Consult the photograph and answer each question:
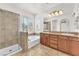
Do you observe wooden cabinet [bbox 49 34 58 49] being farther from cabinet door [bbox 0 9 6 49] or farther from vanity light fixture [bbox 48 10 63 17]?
cabinet door [bbox 0 9 6 49]

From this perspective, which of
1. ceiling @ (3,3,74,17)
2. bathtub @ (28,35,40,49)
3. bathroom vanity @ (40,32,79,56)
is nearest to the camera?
ceiling @ (3,3,74,17)

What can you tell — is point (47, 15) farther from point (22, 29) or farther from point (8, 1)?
point (8, 1)

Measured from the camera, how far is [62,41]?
3199 millimetres

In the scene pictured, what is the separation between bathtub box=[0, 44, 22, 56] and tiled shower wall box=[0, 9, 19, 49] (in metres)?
0.07

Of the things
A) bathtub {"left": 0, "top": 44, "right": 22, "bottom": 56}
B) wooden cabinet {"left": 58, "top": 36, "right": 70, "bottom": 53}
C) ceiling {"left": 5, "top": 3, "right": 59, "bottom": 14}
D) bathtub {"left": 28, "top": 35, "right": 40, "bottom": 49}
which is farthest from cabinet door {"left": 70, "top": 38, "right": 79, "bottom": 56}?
bathtub {"left": 0, "top": 44, "right": 22, "bottom": 56}

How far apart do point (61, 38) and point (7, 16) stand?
168cm

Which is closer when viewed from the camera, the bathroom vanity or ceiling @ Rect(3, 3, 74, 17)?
ceiling @ Rect(3, 3, 74, 17)

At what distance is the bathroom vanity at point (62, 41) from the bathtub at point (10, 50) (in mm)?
623

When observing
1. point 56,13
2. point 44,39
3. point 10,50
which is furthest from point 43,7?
point 10,50

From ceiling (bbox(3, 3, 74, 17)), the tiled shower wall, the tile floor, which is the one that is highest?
ceiling (bbox(3, 3, 74, 17))

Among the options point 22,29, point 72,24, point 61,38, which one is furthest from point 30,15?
point 61,38

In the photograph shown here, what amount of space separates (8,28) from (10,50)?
512mm

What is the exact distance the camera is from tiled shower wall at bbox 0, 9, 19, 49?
8.07 feet

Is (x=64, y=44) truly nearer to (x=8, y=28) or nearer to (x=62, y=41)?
(x=62, y=41)
